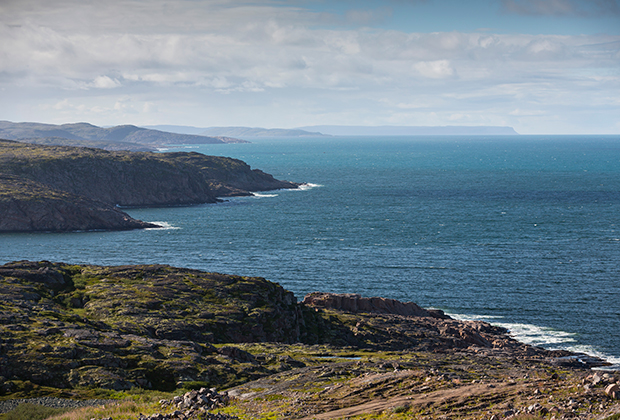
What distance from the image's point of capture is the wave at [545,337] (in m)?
71.9

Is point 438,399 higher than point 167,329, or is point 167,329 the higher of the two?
point 438,399

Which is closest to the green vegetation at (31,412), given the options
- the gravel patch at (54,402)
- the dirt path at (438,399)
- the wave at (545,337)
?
the gravel patch at (54,402)

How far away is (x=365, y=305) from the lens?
8519 cm

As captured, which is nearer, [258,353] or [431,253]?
[258,353]

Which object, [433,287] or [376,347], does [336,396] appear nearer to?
[376,347]

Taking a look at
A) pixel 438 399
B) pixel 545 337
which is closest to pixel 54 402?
pixel 438 399

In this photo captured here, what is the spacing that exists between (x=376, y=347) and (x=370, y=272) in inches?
1793

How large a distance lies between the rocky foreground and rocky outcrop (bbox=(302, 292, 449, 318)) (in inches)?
8.4

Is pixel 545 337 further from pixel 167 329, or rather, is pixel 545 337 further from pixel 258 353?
pixel 167 329

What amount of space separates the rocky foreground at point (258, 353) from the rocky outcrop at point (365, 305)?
0.70 ft

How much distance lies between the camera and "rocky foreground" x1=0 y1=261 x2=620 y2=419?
31.5 meters

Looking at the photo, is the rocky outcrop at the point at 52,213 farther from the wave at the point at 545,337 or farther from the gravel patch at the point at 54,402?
the gravel patch at the point at 54,402

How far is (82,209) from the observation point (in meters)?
171

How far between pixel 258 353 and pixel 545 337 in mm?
45318
